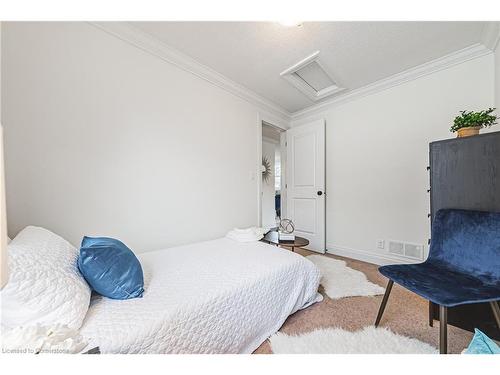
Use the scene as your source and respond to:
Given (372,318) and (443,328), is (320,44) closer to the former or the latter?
(443,328)

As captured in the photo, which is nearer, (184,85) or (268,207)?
(184,85)

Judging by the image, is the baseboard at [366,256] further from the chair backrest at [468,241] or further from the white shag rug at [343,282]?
the chair backrest at [468,241]

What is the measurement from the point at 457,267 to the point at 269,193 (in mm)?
4167

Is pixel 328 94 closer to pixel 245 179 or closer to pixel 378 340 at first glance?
pixel 245 179

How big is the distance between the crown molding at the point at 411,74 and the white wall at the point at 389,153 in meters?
0.06

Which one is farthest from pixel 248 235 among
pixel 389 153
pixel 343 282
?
pixel 389 153

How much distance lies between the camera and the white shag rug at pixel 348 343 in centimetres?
117

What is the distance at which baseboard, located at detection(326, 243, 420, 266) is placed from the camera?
2.46m

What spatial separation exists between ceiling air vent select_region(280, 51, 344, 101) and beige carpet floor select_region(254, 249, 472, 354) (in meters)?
2.37

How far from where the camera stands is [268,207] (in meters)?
5.34

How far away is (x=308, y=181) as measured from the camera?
10.7 ft

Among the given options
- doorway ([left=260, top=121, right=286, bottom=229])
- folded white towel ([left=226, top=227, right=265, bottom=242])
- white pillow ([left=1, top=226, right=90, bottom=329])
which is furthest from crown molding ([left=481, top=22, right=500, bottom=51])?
doorway ([left=260, top=121, right=286, bottom=229])
